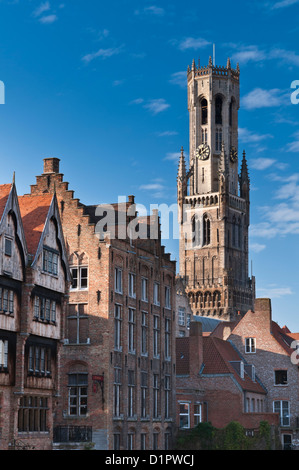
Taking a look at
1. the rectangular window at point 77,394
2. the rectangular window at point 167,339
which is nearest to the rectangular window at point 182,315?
the rectangular window at point 167,339

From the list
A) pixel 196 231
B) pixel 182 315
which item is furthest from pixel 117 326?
pixel 196 231

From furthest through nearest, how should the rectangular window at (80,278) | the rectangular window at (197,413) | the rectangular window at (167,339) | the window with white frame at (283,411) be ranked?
1. the window with white frame at (283,411)
2. the rectangular window at (197,413)
3. the rectangular window at (167,339)
4. the rectangular window at (80,278)

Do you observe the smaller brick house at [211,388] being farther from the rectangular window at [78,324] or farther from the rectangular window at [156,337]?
the rectangular window at [78,324]

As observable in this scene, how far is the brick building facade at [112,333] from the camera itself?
60.2 metres

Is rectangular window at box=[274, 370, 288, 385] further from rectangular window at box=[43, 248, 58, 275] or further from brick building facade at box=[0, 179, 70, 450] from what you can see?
rectangular window at box=[43, 248, 58, 275]

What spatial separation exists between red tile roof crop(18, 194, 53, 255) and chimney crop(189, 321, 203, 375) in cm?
2250

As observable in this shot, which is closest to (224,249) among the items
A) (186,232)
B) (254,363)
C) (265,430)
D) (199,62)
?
(186,232)

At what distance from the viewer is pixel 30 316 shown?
51.8m

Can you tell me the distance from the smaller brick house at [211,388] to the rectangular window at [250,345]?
5.27 m

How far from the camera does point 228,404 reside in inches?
2835

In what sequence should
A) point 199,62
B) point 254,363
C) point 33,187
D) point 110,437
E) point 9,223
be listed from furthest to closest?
point 199,62 → point 254,363 → point 33,187 → point 110,437 → point 9,223

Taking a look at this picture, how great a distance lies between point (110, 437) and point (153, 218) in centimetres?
2041

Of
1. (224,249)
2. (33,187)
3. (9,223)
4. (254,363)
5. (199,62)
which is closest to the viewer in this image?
(9,223)
